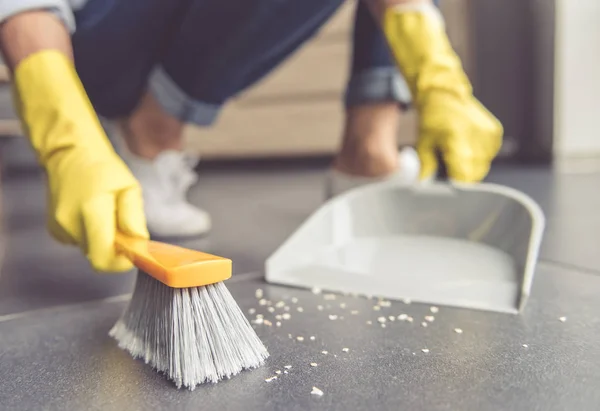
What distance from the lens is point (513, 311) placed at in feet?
1.58

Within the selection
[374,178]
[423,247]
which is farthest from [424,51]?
[374,178]

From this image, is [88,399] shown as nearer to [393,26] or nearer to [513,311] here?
[513,311]

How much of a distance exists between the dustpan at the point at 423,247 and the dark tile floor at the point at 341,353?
0.02 m

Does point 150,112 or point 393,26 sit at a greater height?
point 393,26

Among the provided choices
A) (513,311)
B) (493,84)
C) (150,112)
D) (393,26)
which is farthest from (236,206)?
(493,84)

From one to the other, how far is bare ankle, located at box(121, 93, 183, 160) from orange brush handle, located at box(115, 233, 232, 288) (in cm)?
49

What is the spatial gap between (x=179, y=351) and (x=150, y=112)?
551 millimetres

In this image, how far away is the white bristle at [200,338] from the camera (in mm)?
377

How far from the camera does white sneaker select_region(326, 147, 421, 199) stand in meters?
0.91

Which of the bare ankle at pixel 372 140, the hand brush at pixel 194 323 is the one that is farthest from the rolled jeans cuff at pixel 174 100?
the hand brush at pixel 194 323

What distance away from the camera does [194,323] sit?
38cm

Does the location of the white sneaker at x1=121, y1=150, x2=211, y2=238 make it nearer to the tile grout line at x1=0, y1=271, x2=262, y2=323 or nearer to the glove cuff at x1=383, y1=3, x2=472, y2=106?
the tile grout line at x1=0, y1=271, x2=262, y2=323

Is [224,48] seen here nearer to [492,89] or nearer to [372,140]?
[372,140]

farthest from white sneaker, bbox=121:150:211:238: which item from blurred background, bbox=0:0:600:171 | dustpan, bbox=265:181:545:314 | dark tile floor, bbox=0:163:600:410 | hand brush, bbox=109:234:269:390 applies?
blurred background, bbox=0:0:600:171
